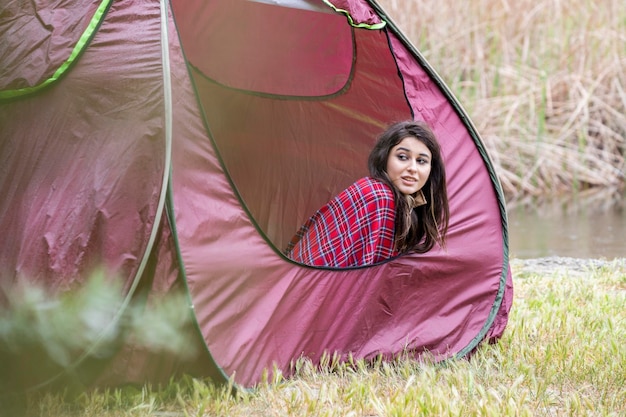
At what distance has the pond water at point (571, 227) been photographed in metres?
4.44

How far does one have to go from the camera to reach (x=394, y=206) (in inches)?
96.8

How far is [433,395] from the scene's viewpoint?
1963mm

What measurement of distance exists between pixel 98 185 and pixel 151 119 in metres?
0.21

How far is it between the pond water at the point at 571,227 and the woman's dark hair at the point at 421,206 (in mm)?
1915

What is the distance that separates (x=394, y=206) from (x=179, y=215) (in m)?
0.74

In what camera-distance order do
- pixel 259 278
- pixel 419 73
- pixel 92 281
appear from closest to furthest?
pixel 92 281 < pixel 259 278 < pixel 419 73

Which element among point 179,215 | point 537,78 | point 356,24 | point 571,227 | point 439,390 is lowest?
point 571,227

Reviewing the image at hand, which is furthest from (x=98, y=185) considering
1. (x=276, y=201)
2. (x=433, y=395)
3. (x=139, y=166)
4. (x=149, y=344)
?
(x=276, y=201)

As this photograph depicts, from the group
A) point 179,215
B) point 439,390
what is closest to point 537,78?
point 439,390

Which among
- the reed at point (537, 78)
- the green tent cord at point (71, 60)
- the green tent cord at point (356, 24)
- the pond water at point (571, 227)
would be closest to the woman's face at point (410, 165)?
the green tent cord at point (356, 24)

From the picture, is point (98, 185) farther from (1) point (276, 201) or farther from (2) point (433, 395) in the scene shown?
(1) point (276, 201)

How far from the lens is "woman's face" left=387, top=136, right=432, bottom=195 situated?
2471mm

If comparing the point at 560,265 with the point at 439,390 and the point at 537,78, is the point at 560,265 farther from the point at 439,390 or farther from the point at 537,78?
the point at 537,78

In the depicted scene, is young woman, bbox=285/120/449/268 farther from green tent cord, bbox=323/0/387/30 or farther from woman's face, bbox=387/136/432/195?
green tent cord, bbox=323/0/387/30
